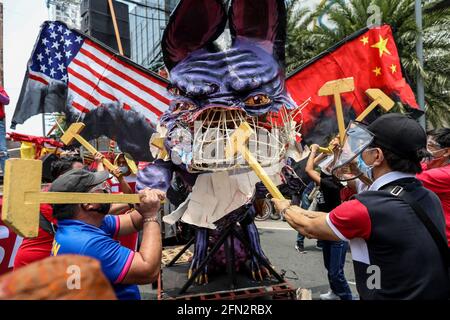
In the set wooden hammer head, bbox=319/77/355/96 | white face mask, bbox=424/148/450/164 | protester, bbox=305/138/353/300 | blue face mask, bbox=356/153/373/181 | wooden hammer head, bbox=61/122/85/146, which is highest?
wooden hammer head, bbox=319/77/355/96

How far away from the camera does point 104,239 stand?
5.24 feet

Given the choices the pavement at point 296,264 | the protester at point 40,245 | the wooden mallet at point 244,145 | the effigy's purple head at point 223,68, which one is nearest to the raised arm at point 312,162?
the effigy's purple head at point 223,68

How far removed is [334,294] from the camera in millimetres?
3461

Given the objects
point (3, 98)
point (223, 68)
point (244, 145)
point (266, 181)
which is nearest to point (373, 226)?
point (266, 181)

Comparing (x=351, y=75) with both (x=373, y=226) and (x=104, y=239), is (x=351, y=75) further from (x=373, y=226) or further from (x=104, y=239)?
(x=104, y=239)

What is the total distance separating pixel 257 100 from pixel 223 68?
1.22 feet

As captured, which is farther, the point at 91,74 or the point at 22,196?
the point at 91,74

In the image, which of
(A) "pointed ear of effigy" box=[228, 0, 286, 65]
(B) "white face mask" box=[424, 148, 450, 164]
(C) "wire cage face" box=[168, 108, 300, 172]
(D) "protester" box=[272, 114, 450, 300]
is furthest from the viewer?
(A) "pointed ear of effigy" box=[228, 0, 286, 65]

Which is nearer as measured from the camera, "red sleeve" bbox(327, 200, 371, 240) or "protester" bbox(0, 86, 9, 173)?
"red sleeve" bbox(327, 200, 371, 240)

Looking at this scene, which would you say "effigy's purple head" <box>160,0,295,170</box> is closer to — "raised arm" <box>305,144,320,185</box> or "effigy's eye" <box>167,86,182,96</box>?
"effigy's eye" <box>167,86,182,96</box>

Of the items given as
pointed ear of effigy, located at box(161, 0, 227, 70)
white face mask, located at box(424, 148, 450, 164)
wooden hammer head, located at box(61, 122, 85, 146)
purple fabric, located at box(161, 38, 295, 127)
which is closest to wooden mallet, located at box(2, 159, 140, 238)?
purple fabric, located at box(161, 38, 295, 127)

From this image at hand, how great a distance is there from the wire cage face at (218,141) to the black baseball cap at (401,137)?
49.8 inches

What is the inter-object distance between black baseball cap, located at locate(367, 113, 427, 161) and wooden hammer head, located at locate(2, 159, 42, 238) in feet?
4.51

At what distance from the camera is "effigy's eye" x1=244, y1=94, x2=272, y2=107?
2.87 meters
